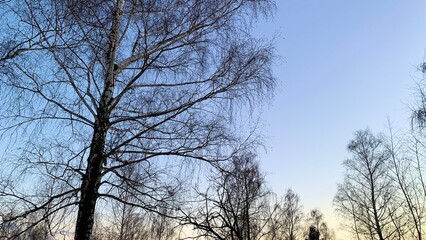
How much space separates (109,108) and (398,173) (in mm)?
18539

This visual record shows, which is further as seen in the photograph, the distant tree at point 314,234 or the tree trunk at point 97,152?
the tree trunk at point 97,152

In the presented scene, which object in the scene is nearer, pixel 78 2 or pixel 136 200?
pixel 78 2

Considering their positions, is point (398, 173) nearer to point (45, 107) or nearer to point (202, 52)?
point (202, 52)

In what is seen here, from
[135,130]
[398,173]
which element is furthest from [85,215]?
[398,173]

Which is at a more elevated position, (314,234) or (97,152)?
(97,152)

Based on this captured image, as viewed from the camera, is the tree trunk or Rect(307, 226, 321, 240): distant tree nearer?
Rect(307, 226, 321, 240): distant tree

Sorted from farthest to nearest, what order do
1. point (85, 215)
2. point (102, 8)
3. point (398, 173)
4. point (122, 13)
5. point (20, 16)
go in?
point (398, 173) → point (122, 13) → point (102, 8) → point (20, 16) → point (85, 215)

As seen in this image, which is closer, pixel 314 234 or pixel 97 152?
pixel 314 234

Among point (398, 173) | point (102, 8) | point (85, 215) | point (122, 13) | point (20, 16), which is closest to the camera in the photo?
point (85, 215)

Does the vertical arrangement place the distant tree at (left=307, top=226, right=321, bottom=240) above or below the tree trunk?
below

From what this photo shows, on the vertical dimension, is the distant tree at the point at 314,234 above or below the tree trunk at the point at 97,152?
below

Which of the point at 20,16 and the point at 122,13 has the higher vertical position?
the point at 122,13

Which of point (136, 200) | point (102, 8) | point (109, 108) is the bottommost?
point (136, 200)

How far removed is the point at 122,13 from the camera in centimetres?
498
